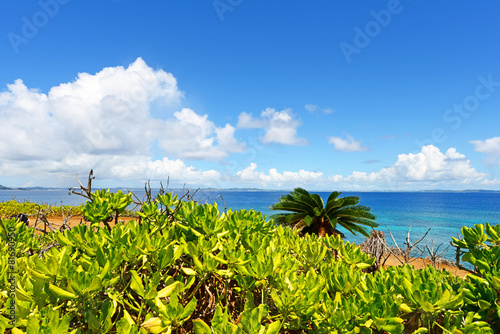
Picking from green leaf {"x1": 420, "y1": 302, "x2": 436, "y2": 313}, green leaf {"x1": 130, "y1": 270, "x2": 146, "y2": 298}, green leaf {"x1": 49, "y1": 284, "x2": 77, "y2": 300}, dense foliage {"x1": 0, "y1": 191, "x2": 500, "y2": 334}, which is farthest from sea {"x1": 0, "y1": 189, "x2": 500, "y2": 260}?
green leaf {"x1": 49, "y1": 284, "x2": 77, "y2": 300}

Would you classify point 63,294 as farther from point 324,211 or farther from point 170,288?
point 324,211

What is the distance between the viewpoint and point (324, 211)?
1105 centimetres

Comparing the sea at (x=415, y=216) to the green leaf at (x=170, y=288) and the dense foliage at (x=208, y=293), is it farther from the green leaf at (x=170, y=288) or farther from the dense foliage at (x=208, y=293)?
the green leaf at (x=170, y=288)

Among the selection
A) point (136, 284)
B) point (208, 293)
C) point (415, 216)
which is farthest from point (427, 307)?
point (415, 216)

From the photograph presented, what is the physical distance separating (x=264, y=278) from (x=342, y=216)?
10.4m

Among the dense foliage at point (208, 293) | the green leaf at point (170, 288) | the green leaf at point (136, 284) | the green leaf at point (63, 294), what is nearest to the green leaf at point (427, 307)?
the dense foliage at point (208, 293)

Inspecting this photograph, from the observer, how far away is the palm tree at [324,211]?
10.6 m

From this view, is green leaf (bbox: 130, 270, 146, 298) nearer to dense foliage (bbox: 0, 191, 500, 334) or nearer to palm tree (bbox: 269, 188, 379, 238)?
dense foliage (bbox: 0, 191, 500, 334)

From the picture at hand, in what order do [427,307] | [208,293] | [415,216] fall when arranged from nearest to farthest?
[427,307] → [208,293] → [415,216]

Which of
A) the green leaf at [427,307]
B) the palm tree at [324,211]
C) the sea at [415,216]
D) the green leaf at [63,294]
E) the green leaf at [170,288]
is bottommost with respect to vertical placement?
the sea at [415,216]

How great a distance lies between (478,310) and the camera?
→ 4.82 feet

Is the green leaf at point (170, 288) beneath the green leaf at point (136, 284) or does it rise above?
beneath

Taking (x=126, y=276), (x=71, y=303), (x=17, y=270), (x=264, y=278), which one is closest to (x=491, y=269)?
(x=264, y=278)

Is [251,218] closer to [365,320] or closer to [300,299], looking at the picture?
[300,299]
